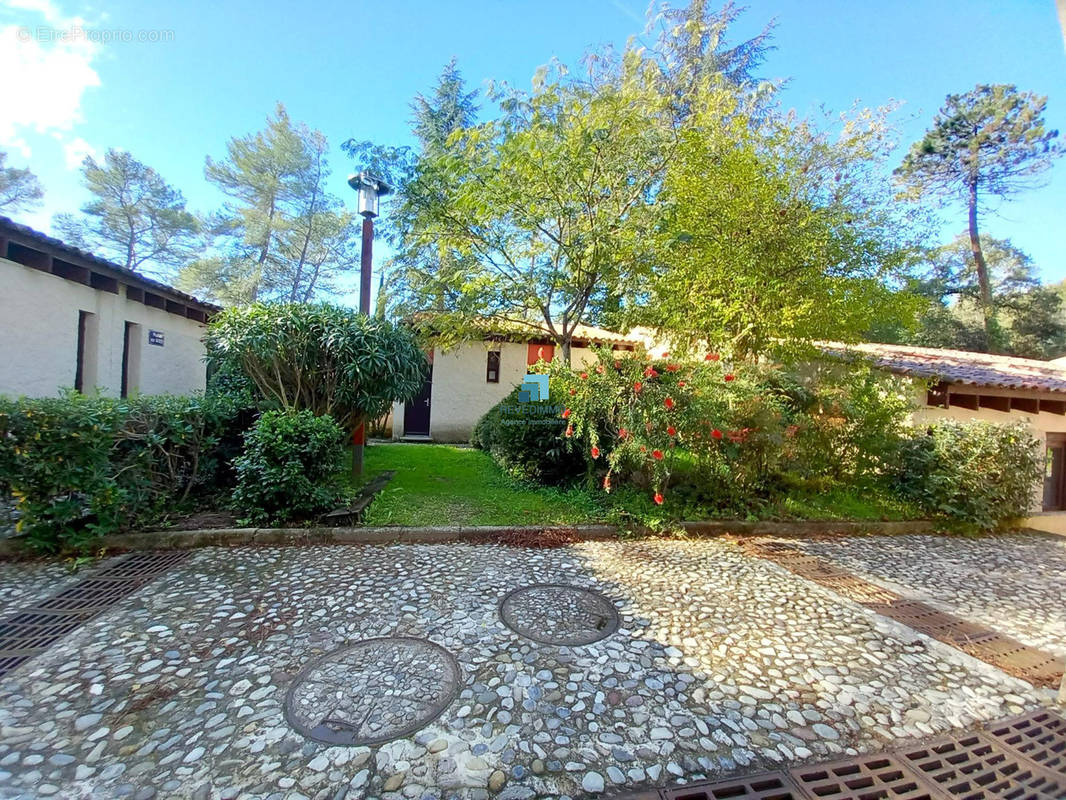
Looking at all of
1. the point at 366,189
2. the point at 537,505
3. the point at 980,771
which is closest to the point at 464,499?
the point at 537,505

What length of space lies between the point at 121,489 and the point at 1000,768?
5.99 m

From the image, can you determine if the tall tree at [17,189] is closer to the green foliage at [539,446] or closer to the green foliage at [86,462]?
the green foliage at [86,462]

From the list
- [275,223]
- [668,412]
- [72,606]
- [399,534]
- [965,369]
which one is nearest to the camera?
[72,606]

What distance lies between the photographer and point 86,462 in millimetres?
3457

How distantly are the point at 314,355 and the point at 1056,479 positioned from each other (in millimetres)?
14235

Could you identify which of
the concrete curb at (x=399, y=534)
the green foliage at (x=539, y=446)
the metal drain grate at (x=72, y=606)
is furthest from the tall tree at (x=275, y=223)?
the metal drain grate at (x=72, y=606)

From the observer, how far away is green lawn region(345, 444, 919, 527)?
473 centimetres

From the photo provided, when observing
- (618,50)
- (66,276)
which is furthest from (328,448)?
(618,50)

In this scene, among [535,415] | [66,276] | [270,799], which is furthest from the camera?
[535,415]

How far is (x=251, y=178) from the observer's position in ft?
56.4

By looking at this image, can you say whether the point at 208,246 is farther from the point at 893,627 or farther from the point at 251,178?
the point at 893,627

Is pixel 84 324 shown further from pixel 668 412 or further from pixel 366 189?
pixel 668 412

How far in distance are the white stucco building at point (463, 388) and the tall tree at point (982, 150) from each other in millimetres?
14151

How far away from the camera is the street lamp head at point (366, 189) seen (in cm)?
566
